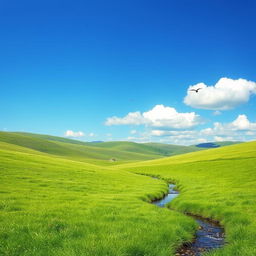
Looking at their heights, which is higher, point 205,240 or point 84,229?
point 84,229

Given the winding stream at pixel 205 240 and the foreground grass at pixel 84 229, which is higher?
the foreground grass at pixel 84 229

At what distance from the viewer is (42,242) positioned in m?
12.0

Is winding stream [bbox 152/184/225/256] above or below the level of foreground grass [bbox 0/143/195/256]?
below

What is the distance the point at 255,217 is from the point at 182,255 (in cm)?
787

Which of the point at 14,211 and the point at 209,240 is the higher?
the point at 14,211

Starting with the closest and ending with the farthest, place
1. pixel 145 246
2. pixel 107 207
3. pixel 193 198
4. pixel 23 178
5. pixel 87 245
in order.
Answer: pixel 87 245, pixel 145 246, pixel 107 207, pixel 193 198, pixel 23 178

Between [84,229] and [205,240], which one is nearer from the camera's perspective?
[84,229]

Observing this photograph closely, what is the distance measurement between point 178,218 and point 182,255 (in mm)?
5514

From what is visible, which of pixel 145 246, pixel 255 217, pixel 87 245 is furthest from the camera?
pixel 255 217

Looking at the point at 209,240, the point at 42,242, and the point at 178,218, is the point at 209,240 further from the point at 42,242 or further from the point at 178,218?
the point at 42,242

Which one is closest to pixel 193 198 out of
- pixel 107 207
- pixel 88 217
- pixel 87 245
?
pixel 107 207

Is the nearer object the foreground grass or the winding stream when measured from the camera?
the foreground grass

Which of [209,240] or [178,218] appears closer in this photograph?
[209,240]

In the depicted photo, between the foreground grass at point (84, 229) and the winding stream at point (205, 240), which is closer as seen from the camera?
the foreground grass at point (84, 229)
